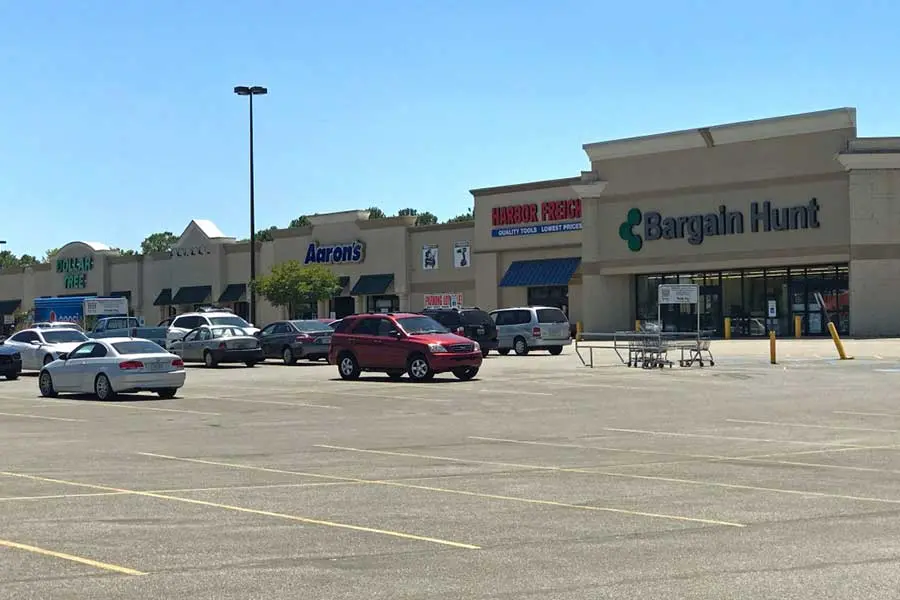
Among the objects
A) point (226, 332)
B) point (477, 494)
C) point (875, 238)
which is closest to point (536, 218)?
point (875, 238)

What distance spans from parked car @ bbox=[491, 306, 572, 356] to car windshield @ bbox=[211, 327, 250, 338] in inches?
358

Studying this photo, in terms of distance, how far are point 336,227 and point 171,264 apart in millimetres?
16587

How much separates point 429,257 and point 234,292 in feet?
56.9

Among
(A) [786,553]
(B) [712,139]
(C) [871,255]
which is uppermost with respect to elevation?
(B) [712,139]

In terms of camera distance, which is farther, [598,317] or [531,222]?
[531,222]

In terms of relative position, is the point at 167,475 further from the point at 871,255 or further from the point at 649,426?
the point at 871,255

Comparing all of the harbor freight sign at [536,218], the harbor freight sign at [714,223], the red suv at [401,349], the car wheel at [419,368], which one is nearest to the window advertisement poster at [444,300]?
the harbor freight sign at [536,218]

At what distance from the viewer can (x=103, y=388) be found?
25.9 meters

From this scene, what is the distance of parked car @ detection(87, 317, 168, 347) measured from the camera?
148 ft

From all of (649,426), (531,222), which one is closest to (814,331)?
(531,222)

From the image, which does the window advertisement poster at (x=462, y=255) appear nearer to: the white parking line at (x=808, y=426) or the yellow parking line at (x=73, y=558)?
the white parking line at (x=808, y=426)

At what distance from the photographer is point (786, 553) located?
335 inches

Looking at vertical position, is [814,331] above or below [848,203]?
below

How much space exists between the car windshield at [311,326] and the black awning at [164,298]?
45.7 metres
